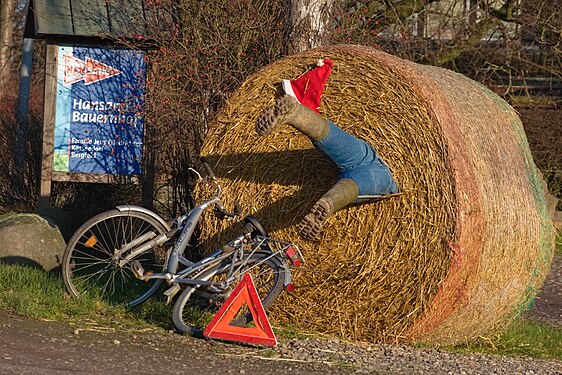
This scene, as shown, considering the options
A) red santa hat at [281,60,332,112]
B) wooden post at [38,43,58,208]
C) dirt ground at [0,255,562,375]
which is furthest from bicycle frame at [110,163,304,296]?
wooden post at [38,43,58,208]

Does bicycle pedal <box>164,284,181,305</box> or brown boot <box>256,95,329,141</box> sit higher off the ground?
brown boot <box>256,95,329,141</box>

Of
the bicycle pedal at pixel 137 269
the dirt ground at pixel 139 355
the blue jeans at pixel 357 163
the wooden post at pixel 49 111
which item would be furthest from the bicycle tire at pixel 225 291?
the wooden post at pixel 49 111

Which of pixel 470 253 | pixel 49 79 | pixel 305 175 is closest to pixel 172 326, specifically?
pixel 305 175

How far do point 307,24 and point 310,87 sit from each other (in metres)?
2.53

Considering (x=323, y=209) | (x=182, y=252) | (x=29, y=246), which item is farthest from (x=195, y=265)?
(x=29, y=246)

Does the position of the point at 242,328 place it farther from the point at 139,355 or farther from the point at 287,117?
the point at 287,117

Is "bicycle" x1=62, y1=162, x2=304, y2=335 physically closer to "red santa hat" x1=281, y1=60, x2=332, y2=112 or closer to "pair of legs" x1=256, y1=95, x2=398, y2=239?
"pair of legs" x1=256, y1=95, x2=398, y2=239

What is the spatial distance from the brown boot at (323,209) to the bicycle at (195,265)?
0.66 metres

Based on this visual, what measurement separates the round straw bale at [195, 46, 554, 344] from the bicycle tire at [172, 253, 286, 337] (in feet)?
0.94

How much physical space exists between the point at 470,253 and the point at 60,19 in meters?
5.71

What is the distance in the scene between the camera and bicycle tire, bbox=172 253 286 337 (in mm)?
7715

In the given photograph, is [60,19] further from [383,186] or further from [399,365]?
[399,365]

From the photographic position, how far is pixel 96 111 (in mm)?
11562

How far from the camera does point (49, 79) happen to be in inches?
454
